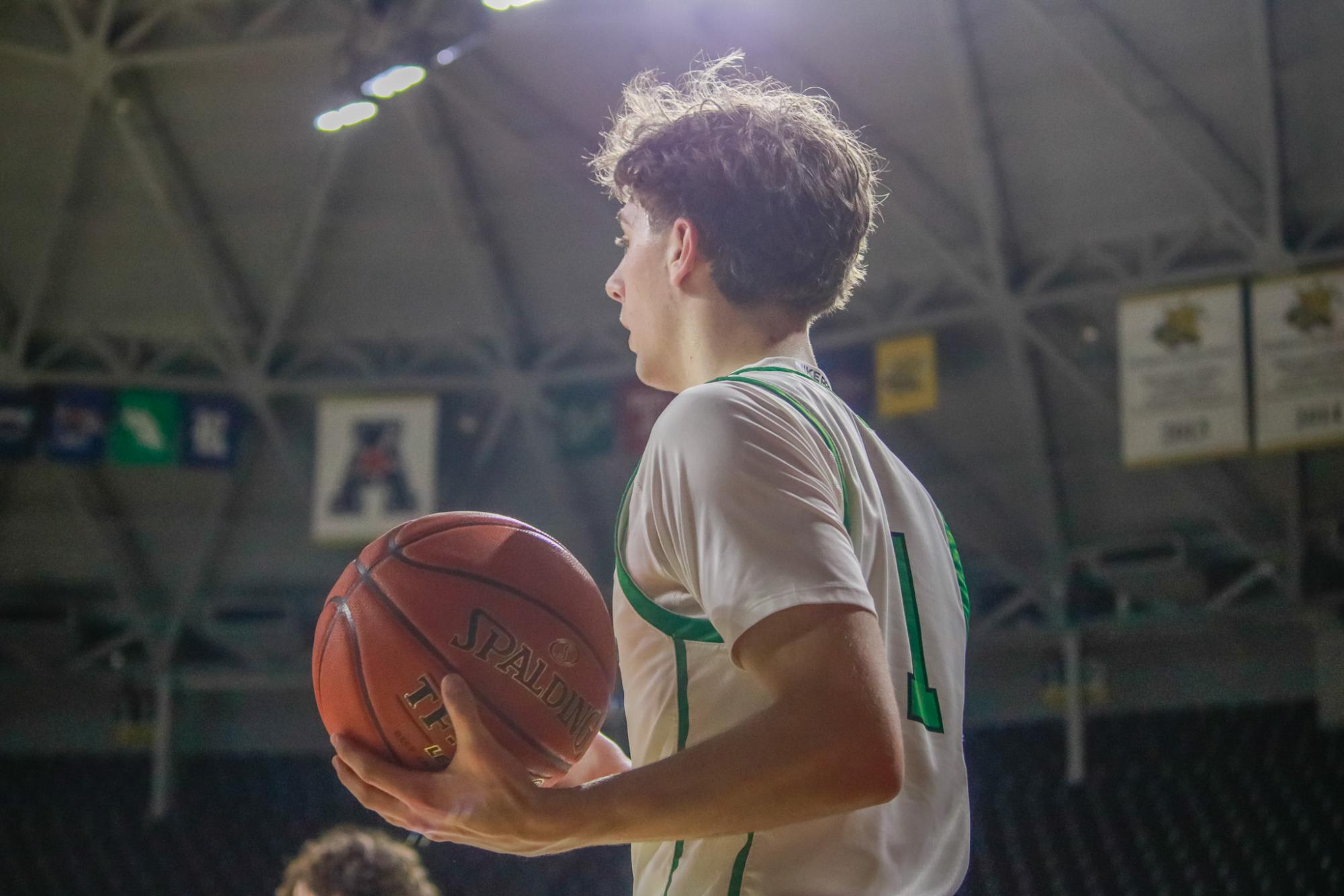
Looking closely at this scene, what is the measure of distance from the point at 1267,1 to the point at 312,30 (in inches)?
248

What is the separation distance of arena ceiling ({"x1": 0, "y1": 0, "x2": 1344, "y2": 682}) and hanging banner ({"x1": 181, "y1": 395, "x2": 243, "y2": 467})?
280 mm

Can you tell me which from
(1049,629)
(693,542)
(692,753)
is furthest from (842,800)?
(1049,629)

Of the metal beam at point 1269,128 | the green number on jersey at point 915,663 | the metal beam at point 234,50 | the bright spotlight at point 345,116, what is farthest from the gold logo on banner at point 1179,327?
the green number on jersey at point 915,663

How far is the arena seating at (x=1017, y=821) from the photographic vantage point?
9.63m

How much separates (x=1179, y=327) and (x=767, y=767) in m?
8.81

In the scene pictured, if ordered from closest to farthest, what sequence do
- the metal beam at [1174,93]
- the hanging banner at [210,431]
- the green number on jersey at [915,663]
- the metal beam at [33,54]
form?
the green number on jersey at [915,663]
the metal beam at [1174,93]
the metal beam at [33,54]
the hanging banner at [210,431]

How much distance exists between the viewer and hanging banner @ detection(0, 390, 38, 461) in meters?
12.3

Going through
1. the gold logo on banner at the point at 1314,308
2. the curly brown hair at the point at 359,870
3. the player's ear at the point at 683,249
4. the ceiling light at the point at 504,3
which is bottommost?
the curly brown hair at the point at 359,870

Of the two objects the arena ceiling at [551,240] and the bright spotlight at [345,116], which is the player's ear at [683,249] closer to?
the arena ceiling at [551,240]

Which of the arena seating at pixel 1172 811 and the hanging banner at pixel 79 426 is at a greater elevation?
the hanging banner at pixel 79 426

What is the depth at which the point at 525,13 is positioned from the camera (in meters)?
9.68

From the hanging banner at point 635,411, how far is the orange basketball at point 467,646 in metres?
9.79

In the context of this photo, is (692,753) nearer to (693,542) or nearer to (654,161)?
(693,542)

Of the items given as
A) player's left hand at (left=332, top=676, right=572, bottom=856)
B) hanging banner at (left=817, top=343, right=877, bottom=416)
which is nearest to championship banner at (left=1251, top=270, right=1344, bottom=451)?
hanging banner at (left=817, top=343, right=877, bottom=416)
